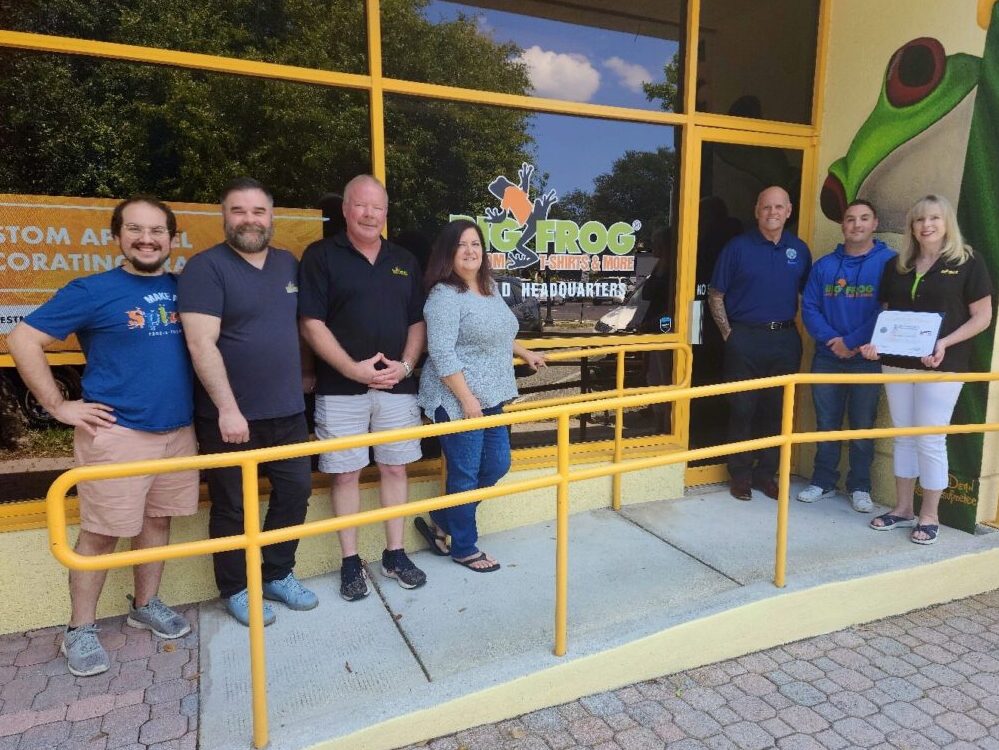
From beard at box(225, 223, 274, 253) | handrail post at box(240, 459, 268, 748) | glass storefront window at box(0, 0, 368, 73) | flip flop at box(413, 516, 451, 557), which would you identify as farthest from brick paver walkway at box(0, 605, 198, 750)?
glass storefront window at box(0, 0, 368, 73)

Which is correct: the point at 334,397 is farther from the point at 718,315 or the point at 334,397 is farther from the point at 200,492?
the point at 718,315

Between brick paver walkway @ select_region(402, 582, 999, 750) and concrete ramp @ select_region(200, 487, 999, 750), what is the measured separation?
8 centimetres

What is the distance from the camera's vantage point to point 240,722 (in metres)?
2.31

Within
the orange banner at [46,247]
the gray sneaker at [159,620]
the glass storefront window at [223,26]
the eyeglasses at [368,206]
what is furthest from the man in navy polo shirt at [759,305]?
the orange banner at [46,247]

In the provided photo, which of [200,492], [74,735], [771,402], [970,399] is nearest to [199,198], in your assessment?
[200,492]

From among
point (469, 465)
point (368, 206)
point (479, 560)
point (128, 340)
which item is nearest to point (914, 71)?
point (368, 206)

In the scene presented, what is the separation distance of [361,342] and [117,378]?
0.96 metres

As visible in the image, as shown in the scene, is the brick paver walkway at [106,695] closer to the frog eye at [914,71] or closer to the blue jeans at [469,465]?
the blue jeans at [469,465]

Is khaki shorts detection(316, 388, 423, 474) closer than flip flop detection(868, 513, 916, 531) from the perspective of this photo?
Yes

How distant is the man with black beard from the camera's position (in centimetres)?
263

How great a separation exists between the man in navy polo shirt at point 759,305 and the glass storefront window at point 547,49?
101 centimetres

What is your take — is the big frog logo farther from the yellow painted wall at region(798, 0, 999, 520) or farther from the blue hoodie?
the yellow painted wall at region(798, 0, 999, 520)

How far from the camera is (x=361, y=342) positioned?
3.00m

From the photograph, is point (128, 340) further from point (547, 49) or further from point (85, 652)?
point (547, 49)
